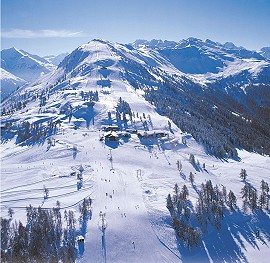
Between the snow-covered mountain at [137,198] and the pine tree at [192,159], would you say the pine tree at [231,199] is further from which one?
Answer: the pine tree at [192,159]

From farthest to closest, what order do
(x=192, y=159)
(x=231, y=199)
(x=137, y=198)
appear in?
(x=192, y=159)
(x=231, y=199)
(x=137, y=198)

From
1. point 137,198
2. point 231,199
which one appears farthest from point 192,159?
point 137,198

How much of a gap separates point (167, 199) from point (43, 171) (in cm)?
5386

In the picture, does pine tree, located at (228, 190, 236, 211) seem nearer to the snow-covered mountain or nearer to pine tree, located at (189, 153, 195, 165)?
the snow-covered mountain

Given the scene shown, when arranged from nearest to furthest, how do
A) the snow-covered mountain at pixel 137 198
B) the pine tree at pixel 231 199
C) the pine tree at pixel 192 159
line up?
the snow-covered mountain at pixel 137 198, the pine tree at pixel 231 199, the pine tree at pixel 192 159

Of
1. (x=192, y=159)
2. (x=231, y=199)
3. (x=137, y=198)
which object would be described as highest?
(x=192, y=159)

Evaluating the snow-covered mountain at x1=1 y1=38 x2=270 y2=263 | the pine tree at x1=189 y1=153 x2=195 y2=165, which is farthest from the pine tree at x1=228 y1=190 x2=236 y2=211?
the pine tree at x1=189 y1=153 x2=195 y2=165

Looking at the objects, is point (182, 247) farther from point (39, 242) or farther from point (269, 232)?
point (39, 242)

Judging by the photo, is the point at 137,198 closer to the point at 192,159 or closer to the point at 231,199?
the point at 231,199

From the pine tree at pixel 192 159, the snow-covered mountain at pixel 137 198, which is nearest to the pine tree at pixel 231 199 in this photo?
the snow-covered mountain at pixel 137 198

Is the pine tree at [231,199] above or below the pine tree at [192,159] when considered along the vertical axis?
below

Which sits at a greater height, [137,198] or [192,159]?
[192,159]

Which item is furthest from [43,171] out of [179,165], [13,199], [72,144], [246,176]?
[246,176]

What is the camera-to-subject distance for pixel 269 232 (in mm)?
94500
